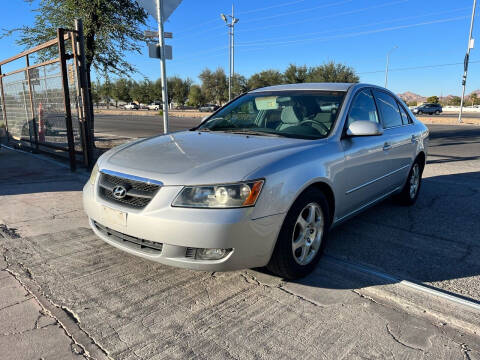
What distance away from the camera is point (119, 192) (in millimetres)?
2746

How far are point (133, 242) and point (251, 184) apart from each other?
3.26ft

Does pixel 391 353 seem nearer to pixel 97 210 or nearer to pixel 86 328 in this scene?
pixel 86 328

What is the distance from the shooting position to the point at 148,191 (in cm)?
263

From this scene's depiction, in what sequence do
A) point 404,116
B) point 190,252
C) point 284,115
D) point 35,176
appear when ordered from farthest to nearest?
point 35,176 → point 404,116 → point 284,115 → point 190,252

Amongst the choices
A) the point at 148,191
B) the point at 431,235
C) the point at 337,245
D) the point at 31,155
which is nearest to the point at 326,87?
the point at 337,245

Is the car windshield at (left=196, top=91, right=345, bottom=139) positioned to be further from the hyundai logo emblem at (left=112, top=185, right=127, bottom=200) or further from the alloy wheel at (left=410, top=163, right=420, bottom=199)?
the alloy wheel at (left=410, top=163, right=420, bottom=199)

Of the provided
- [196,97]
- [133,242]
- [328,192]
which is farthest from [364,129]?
[196,97]

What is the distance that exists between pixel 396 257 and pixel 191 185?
2.17 meters

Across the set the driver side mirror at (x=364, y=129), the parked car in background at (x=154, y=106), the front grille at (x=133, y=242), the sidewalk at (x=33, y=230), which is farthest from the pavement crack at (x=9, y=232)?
the parked car in background at (x=154, y=106)

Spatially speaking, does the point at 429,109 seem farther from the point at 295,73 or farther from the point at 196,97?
the point at 196,97

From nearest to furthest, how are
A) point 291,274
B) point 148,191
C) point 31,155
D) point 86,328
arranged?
point 86,328 < point 148,191 < point 291,274 < point 31,155

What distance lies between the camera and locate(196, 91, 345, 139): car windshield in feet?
11.6

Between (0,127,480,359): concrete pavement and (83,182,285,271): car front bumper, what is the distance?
1.12 ft

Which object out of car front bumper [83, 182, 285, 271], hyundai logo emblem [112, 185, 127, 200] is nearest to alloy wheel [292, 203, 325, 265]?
car front bumper [83, 182, 285, 271]
